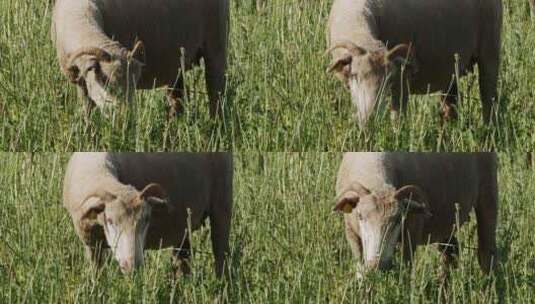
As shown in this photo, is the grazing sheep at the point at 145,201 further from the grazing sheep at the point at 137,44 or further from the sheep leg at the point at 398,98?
the sheep leg at the point at 398,98

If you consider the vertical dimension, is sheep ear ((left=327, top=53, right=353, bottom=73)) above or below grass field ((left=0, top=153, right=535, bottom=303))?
above

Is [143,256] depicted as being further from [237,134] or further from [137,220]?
[237,134]

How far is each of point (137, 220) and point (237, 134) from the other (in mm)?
775

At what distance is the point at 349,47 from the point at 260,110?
2.06 ft

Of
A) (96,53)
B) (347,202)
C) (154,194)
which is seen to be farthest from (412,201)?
(96,53)

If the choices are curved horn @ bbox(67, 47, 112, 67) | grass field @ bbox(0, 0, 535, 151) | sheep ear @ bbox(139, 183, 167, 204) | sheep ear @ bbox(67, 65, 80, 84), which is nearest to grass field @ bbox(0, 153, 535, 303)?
grass field @ bbox(0, 0, 535, 151)

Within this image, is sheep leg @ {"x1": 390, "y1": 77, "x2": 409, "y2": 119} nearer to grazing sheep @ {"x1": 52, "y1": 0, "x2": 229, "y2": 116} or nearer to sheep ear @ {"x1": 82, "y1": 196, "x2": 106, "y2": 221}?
grazing sheep @ {"x1": 52, "y1": 0, "x2": 229, "y2": 116}

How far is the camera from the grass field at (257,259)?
9414 millimetres

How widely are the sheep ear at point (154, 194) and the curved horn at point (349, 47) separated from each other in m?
1.20

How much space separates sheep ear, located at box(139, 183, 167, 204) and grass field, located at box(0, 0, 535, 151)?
222 millimetres

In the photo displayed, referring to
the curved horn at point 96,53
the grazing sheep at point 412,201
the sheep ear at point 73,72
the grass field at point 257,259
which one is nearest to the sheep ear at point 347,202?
the grazing sheep at point 412,201

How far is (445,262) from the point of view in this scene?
10305mm

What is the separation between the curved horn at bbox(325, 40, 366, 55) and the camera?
995 cm

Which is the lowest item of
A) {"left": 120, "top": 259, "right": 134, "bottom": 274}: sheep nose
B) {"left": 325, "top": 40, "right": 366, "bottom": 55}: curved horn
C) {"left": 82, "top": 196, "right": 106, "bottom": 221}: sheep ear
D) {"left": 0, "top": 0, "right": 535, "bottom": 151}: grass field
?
{"left": 120, "top": 259, "right": 134, "bottom": 274}: sheep nose
